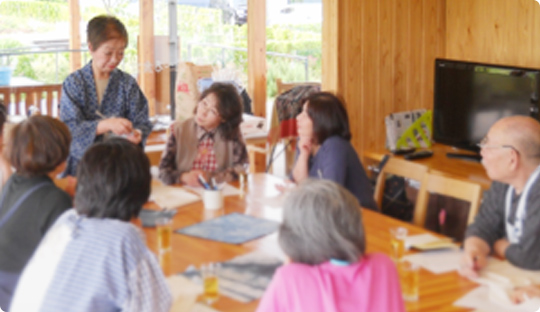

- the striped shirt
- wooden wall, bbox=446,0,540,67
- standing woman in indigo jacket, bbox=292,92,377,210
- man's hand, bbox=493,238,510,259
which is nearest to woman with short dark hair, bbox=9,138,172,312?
the striped shirt

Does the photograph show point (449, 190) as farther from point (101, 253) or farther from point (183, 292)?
point (101, 253)

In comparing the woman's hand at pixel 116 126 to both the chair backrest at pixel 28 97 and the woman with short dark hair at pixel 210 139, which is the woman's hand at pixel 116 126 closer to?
the woman with short dark hair at pixel 210 139

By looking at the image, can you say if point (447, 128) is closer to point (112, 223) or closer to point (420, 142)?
point (420, 142)

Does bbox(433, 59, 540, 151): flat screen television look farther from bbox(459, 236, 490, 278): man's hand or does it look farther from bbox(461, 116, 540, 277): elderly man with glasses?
bbox(459, 236, 490, 278): man's hand

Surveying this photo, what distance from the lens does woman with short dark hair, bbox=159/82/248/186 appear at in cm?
374

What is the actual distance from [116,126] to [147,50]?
78.8 inches

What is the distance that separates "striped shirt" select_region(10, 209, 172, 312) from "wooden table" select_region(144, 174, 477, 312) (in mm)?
272

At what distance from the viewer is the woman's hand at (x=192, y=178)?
352 cm

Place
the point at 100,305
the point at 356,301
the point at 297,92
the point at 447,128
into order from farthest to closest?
1. the point at 297,92
2. the point at 447,128
3. the point at 100,305
4. the point at 356,301

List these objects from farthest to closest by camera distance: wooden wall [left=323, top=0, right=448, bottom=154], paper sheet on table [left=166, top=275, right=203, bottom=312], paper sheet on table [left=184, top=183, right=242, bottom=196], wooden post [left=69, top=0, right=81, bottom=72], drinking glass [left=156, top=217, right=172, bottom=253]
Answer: wooden post [left=69, top=0, right=81, bottom=72] < wooden wall [left=323, top=0, right=448, bottom=154] < paper sheet on table [left=184, top=183, right=242, bottom=196] < drinking glass [left=156, top=217, right=172, bottom=253] < paper sheet on table [left=166, top=275, right=203, bottom=312]

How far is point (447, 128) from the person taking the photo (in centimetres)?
452

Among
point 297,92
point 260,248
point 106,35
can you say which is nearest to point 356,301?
point 260,248

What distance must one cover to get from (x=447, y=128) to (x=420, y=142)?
25 cm

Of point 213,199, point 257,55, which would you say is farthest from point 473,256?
point 257,55
